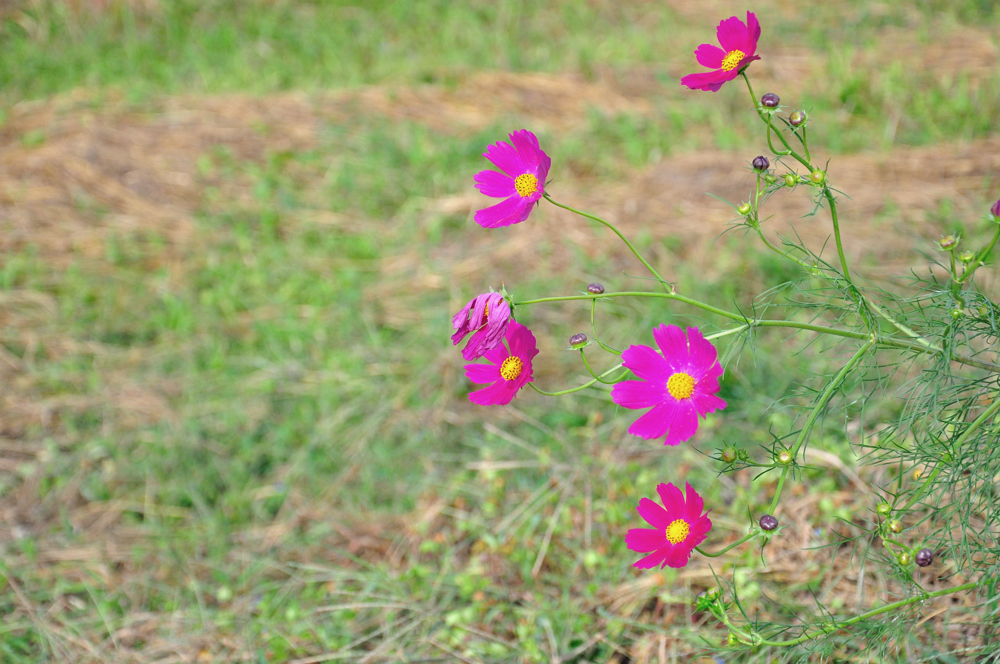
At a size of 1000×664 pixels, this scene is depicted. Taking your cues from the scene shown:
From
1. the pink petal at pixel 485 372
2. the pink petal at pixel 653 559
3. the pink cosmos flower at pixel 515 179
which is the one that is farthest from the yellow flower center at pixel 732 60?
the pink petal at pixel 653 559

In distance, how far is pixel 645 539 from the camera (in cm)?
84

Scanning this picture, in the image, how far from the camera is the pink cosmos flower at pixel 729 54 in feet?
2.68

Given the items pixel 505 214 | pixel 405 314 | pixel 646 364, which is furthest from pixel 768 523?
pixel 405 314

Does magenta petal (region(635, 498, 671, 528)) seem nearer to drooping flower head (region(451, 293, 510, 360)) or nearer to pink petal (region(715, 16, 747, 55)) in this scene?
drooping flower head (region(451, 293, 510, 360))

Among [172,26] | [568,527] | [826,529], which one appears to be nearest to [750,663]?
[826,529]

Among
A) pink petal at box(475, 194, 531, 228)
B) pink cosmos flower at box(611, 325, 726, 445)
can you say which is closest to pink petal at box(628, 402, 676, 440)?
pink cosmos flower at box(611, 325, 726, 445)

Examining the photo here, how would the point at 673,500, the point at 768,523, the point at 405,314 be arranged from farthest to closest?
the point at 405,314 → the point at 673,500 → the point at 768,523

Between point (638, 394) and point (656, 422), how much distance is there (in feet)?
0.13

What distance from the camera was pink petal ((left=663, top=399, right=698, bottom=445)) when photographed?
0.77 m

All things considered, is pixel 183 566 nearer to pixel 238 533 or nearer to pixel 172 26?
pixel 238 533

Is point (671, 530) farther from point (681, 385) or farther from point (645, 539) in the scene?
point (681, 385)

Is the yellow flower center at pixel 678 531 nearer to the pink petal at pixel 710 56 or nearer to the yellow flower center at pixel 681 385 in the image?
the yellow flower center at pixel 681 385

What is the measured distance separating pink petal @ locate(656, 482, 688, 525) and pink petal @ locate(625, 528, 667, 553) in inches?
1.0

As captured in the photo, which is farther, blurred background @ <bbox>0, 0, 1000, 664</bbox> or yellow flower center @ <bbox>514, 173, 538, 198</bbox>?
blurred background @ <bbox>0, 0, 1000, 664</bbox>
